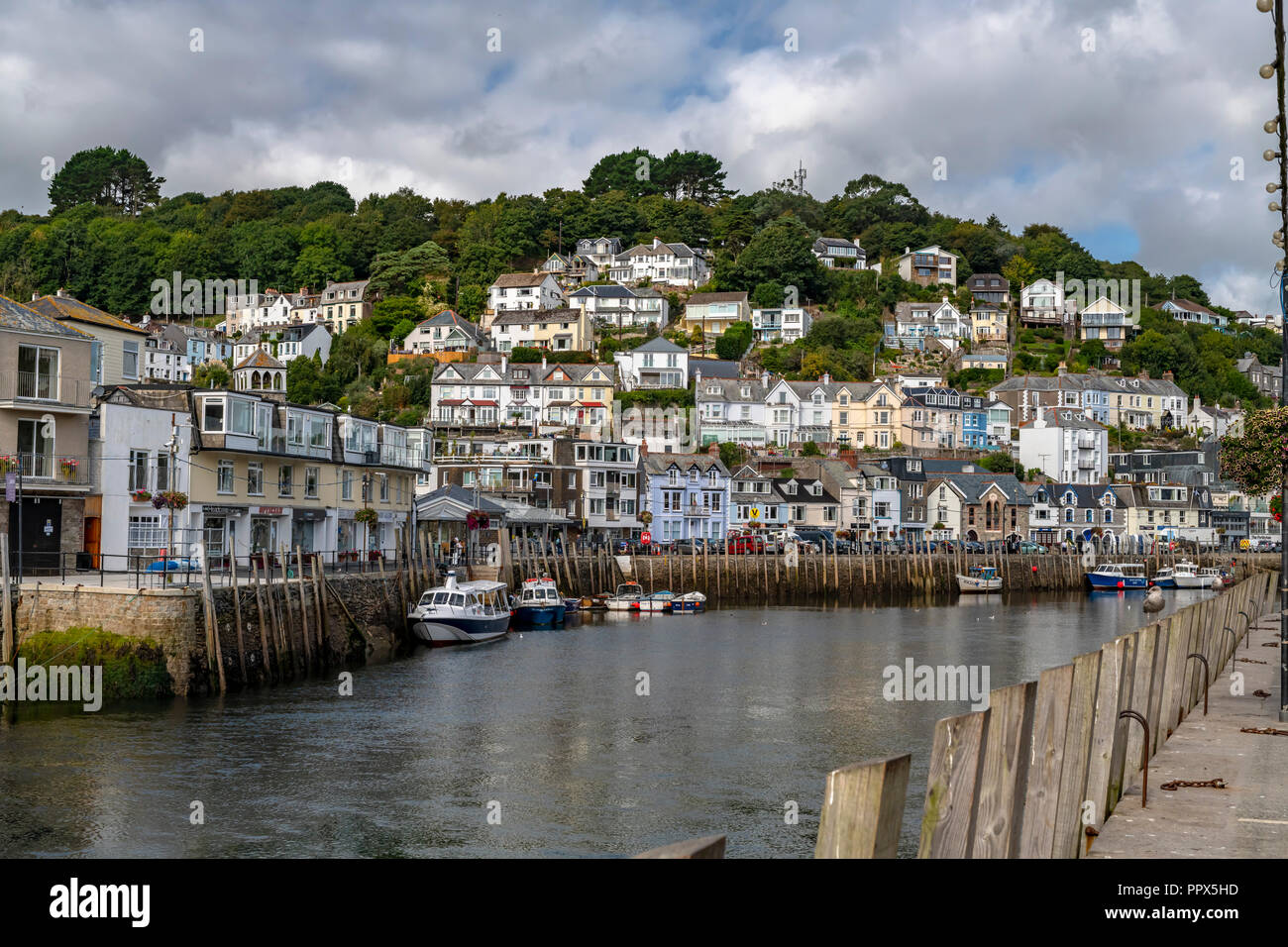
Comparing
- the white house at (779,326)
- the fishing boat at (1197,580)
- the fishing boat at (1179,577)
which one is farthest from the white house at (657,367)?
the fishing boat at (1197,580)

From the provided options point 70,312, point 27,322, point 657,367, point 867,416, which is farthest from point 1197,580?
point 27,322

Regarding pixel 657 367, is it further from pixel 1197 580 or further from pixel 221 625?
pixel 221 625

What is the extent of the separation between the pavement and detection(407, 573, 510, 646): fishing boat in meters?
39.5

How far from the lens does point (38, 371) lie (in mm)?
46031

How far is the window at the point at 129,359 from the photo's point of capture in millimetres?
63500

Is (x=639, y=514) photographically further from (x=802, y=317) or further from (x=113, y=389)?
(x=802, y=317)

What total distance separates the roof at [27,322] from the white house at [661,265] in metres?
141

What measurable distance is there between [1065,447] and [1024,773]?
145284 mm

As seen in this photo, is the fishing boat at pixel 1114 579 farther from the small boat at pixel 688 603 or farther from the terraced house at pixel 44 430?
the terraced house at pixel 44 430

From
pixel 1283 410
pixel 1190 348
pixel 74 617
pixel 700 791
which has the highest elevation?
pixel 1190 348

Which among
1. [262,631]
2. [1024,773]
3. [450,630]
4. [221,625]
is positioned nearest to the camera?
[1024,773]
